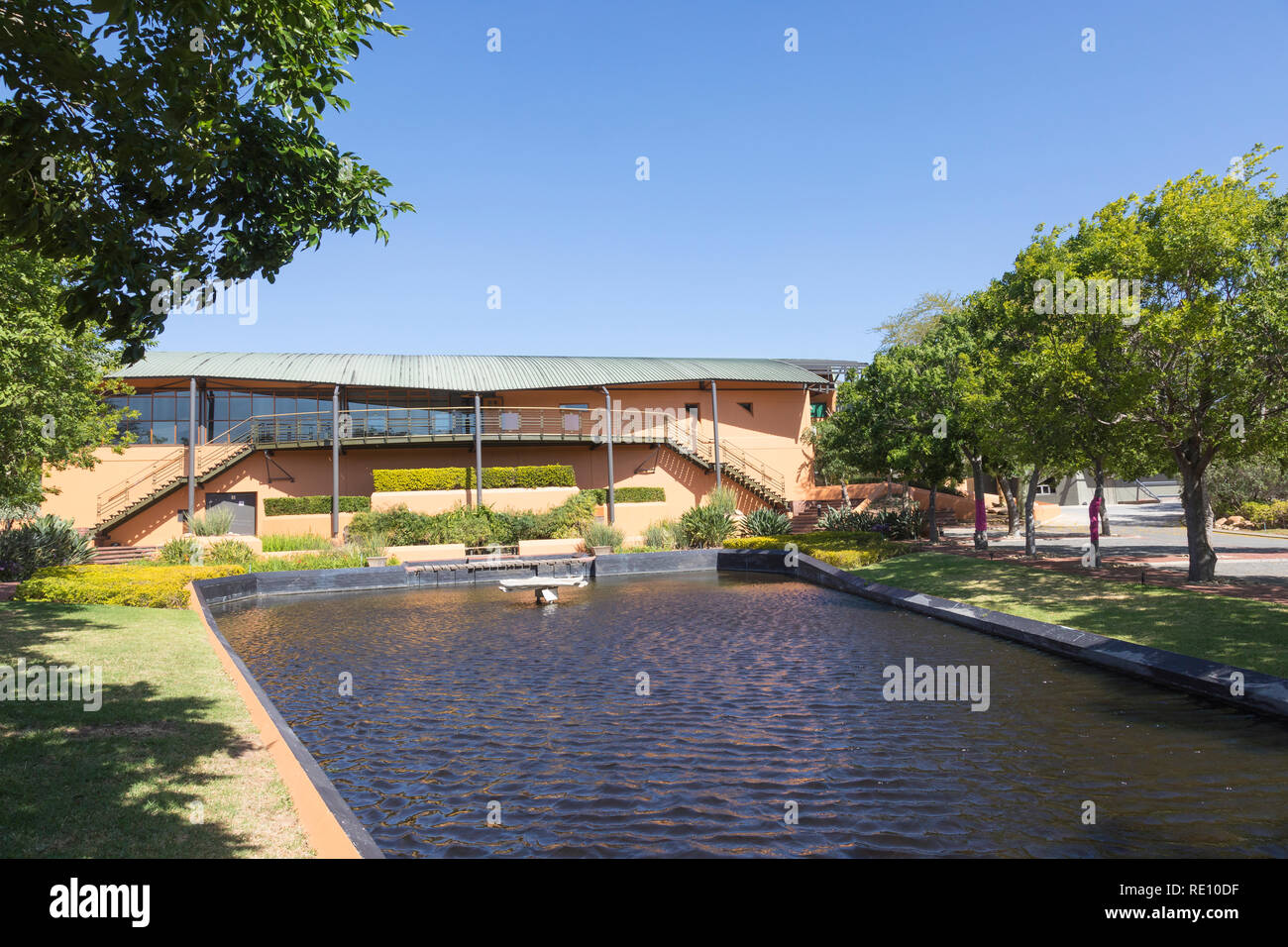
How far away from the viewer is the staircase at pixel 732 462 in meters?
33.4

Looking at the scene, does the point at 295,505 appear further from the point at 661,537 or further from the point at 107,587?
the point at 107,587

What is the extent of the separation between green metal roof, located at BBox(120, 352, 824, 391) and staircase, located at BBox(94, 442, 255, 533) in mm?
2965

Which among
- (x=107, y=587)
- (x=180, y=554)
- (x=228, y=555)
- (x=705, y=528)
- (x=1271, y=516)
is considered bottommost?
(x=228, y=555)

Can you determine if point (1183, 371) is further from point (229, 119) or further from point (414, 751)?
point (229, 119)

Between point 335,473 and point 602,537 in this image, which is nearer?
point 602,537

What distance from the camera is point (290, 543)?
26.3 m

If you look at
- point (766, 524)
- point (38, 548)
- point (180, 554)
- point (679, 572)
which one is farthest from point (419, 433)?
point (766, 524)

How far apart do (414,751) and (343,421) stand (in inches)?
999

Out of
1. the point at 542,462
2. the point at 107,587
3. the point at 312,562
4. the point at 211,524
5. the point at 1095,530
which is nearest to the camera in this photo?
the point at 107,587

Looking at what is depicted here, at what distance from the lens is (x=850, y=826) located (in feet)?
19.2

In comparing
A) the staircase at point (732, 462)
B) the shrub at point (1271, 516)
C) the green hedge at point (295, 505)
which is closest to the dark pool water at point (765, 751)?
the green hedge at point (295, 505)

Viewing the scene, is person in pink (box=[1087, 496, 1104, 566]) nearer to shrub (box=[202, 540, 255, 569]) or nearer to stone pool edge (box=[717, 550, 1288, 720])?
stone pool edge (box=[717, 550, 1288, 720])

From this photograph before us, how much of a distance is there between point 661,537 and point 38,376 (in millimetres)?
19062

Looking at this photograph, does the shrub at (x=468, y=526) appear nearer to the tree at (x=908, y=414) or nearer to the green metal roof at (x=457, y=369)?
the green metal roof at (x=457, y=369)
